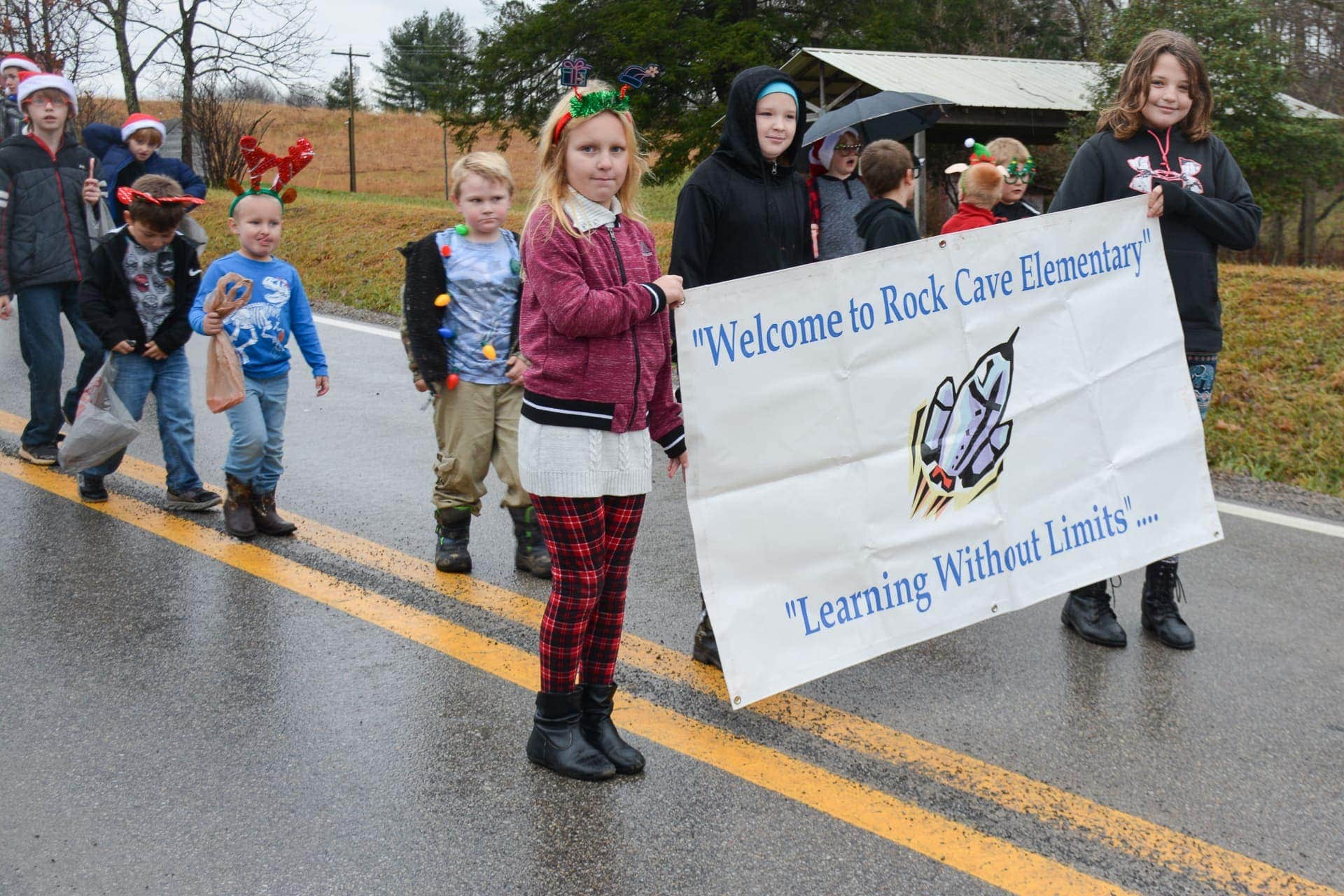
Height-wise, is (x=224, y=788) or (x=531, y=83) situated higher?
(x=531, y=83)

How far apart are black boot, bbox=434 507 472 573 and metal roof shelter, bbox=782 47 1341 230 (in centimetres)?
1504

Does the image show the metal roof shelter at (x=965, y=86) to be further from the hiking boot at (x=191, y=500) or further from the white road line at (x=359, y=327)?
the hiking boot at (x=191, y=500)

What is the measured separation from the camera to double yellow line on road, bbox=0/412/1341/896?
296 cm

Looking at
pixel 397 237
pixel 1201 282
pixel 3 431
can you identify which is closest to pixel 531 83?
pixel 397 237

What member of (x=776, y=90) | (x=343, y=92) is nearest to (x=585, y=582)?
(x=776, y=90)

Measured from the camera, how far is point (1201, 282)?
4480 millimetres

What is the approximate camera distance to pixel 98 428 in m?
5.57

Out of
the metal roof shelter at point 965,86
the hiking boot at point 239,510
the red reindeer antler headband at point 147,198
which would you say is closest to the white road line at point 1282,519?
the hiking boot at point 239,510

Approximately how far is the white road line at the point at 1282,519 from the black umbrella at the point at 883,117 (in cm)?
248

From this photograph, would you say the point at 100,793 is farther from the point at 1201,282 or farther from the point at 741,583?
the point at 1201,282

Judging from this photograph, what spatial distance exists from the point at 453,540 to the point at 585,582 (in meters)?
1.84

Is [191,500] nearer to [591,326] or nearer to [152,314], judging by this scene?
[152,314]

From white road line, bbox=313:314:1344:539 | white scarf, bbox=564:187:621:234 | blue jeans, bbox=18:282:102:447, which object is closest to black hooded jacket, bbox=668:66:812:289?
white scarf, bbox=564:187:621:234

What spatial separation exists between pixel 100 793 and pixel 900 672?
2406mm
